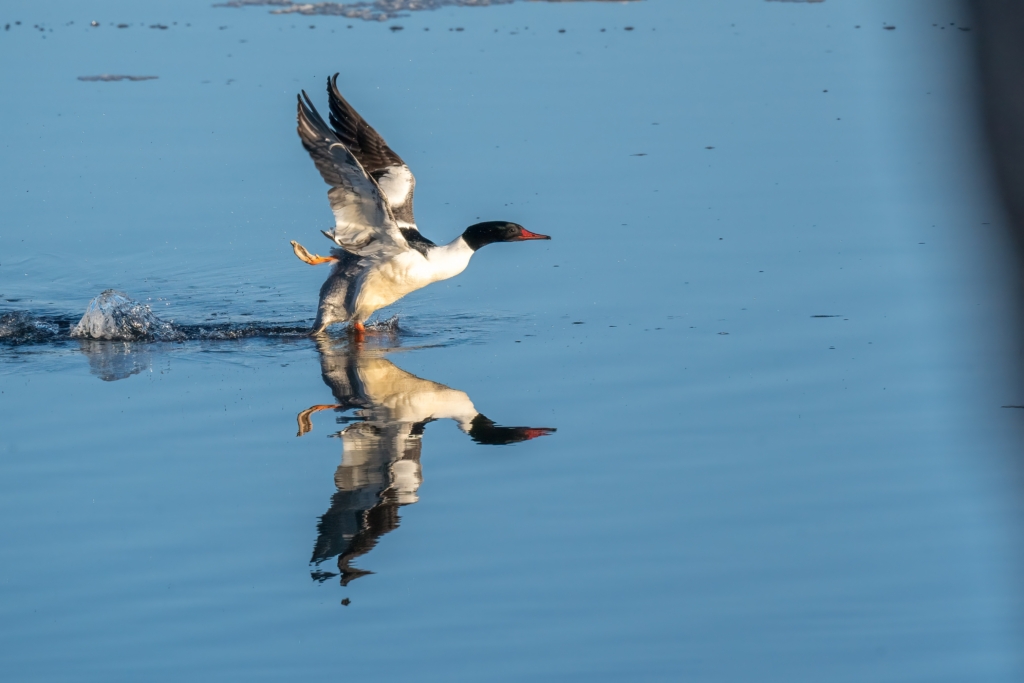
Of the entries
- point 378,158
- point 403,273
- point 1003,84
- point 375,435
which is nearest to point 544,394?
point 375,435

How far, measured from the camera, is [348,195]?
8047mm

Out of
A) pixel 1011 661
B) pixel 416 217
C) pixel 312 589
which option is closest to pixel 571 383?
pixel 312 589

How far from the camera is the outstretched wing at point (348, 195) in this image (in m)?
7.61

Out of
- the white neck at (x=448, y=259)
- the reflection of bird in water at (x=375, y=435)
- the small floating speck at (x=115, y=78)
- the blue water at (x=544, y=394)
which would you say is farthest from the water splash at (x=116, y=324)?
the small floating speck at (x=115, y=78)

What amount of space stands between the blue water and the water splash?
12cm

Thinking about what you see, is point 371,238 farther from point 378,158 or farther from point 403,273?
point 378,158

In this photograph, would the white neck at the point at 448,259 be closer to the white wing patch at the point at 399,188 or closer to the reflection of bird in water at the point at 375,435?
the white wing patch at the point at 399,188

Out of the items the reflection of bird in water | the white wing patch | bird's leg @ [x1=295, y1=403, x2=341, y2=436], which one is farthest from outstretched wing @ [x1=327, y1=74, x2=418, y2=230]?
bird's leg @ [x1=295, y1=403, x2=341, y2=436]

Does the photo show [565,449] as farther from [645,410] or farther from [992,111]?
[992,111]

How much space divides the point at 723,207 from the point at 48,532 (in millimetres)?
6133

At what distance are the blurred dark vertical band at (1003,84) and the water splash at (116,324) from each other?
7178mm

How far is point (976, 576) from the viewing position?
→ 14.6 feet

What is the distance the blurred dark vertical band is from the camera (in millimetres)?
1183

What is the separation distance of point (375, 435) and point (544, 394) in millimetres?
944
